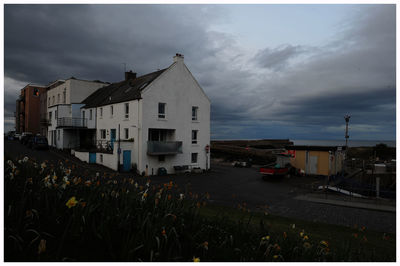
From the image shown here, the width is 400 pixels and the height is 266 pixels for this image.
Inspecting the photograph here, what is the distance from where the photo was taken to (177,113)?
31125 mm

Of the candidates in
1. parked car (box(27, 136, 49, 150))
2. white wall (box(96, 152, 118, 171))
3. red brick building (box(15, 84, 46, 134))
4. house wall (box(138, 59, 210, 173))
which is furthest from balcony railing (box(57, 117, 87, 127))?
red brick building (box(15, 84, 46, 134))

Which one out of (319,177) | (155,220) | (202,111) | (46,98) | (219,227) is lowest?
(319,177)

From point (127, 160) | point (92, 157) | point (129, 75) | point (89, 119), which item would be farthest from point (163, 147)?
point (129, 75)

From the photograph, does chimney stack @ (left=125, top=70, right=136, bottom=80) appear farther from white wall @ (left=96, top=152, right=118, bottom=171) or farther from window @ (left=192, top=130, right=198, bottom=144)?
white wall @ (left=96, top=152, right=118, bottom=171)

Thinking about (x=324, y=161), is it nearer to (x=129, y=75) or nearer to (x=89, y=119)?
(x=129, y=75)

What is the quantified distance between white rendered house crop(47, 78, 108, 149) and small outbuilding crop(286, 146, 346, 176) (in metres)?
29.1

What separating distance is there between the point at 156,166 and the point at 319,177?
1850 centimetres

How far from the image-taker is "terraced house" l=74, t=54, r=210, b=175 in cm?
2772

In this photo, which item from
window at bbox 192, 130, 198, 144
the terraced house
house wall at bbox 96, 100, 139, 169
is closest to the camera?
the terraced house

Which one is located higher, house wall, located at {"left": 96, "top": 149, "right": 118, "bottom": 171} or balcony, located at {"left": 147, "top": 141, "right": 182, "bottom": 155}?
balcony, located at {"left": 147, "top": 141, "right": 182, "bottom": 155}

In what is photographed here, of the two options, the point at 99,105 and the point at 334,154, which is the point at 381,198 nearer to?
the point at 334,154

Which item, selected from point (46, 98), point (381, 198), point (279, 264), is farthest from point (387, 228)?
point (46, 98)

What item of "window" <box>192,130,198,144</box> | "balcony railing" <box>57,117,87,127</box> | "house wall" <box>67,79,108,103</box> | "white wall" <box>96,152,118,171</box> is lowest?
"white wall" <box>96,152,118,171</box>

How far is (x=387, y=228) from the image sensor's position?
11742 mm
